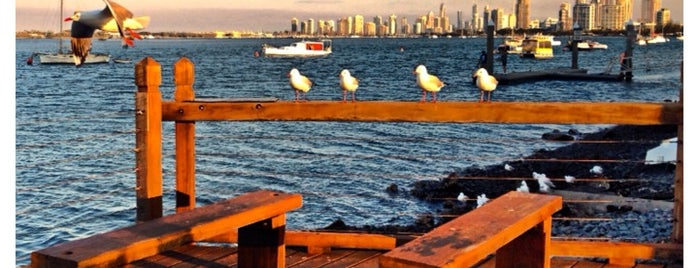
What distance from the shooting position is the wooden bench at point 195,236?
2742 mm

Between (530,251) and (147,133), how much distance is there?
231cm

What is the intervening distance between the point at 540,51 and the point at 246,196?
82.2 metres

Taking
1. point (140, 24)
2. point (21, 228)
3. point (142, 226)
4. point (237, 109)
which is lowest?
point (21, 228)

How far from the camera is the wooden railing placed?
4.41 metres

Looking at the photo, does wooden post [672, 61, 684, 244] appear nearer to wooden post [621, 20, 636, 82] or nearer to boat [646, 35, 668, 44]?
wooden post [621, 20, 636, 82]

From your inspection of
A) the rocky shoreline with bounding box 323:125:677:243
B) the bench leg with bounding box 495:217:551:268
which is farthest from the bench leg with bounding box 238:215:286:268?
the rocky shoreline with bounding box 323:125:677:243

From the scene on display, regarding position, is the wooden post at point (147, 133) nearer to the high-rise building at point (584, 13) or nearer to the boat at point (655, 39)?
the high-rise building at point (584, 13)

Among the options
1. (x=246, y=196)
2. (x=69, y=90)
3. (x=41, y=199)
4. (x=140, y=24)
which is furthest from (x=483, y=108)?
(x=69, y=90)

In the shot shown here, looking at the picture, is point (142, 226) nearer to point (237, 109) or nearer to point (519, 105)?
point (237, 109)

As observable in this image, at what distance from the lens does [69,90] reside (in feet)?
165

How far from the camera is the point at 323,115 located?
A: 4617mm

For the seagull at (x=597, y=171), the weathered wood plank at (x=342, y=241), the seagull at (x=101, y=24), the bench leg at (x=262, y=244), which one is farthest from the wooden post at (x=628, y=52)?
the bench leg at (x=262, y=244)

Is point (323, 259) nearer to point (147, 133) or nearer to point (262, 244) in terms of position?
point (262, 244)

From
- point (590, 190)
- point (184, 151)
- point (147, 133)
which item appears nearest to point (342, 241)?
point (184, 151)
